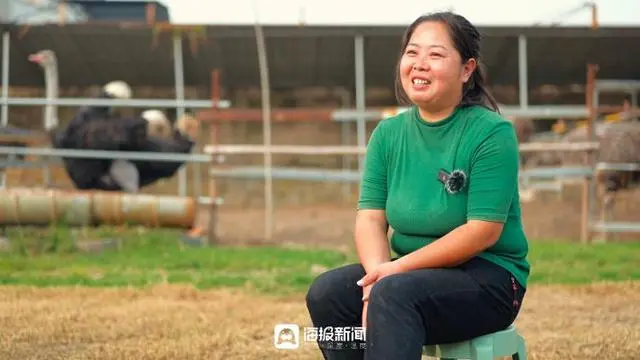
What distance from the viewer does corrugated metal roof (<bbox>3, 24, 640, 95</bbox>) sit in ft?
33.2

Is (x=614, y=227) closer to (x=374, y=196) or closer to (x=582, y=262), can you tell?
(x=582, y=262)

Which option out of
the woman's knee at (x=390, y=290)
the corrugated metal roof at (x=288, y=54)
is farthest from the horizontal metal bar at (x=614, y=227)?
the woman's knee at (x=390, y=290)

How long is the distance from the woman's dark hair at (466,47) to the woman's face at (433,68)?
0.02 m

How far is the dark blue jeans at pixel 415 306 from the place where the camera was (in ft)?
5.72

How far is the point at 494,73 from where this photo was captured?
37.1ft

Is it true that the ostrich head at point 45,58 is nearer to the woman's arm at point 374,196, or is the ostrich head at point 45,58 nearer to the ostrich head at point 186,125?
the ostrich head at point 186,125

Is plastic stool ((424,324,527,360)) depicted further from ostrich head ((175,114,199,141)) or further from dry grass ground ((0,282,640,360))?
ostrich head ((175,114,199,141))

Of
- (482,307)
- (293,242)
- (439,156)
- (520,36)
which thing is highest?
(520,36)

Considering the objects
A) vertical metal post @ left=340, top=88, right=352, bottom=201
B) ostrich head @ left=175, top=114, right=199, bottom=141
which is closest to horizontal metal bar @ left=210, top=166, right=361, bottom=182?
ostrich head @ left=175, top=114, right=199, bottom=141

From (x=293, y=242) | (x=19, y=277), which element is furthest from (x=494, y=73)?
(x=19, y=277)

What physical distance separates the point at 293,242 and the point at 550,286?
3.74 meters

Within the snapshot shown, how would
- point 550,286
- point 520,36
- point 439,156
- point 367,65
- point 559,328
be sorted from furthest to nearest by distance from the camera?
point 367,65, point 520,36, point 550,286, point 559,328, point 439,156

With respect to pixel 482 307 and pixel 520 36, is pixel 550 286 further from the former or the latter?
pixel 520 36

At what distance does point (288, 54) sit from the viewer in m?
10.7
